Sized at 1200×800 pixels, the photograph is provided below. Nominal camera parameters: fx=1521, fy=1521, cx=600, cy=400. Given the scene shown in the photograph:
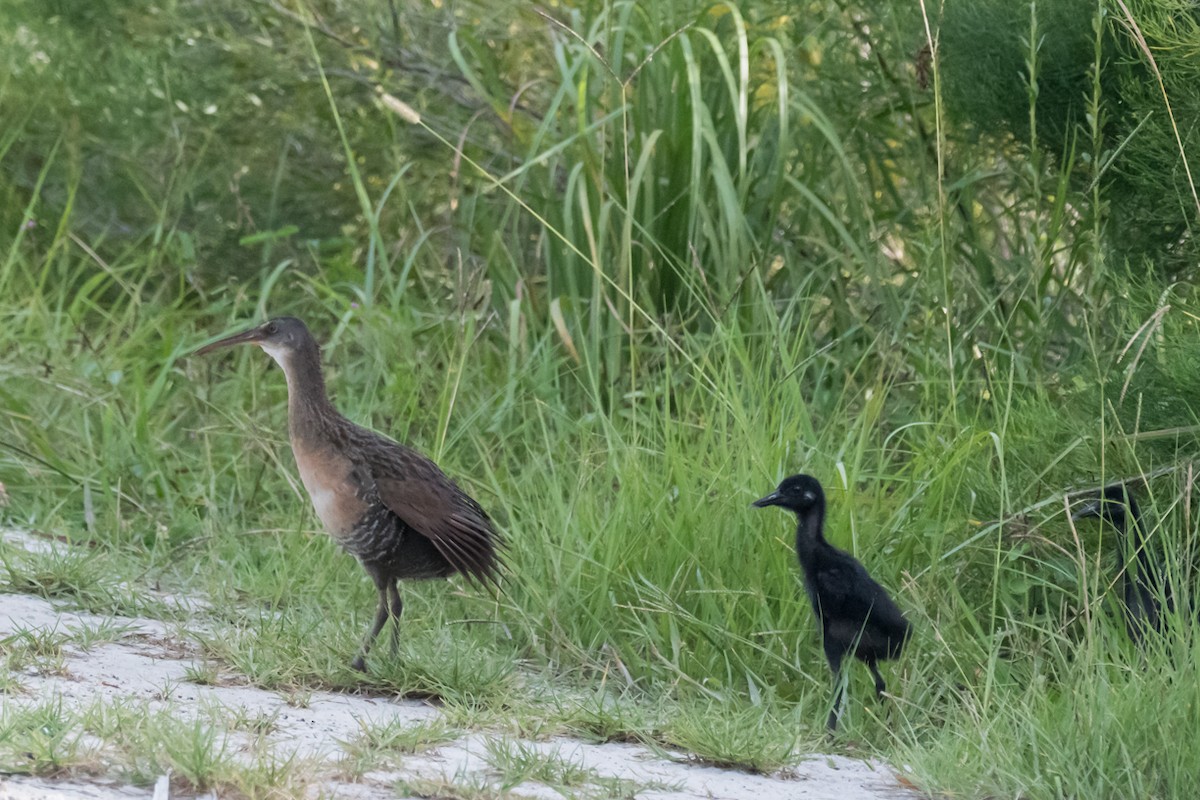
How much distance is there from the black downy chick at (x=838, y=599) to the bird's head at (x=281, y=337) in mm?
1394

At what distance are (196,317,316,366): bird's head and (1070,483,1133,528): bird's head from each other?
7.30ft

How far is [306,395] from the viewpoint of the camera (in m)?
4.29

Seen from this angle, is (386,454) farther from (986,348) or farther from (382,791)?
(986,348)

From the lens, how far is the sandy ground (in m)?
3.04

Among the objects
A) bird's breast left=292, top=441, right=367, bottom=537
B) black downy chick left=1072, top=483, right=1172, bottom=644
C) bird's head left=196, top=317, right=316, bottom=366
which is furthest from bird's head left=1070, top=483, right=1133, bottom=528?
bird's head left=196, top=317, right=316, bottom=366

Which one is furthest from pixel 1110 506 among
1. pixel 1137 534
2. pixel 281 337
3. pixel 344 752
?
pixel 281 337

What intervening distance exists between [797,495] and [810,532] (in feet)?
0.38

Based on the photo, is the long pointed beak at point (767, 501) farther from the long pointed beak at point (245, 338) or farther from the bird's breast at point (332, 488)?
the long pointed beak at point (245, 338)

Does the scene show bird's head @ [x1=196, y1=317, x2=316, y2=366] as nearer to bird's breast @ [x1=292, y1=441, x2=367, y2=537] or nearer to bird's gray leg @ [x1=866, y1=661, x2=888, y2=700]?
bird's breast @ [x1=292, y1=441, x2=367, y2=537]

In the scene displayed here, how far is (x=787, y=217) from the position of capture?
258 inches

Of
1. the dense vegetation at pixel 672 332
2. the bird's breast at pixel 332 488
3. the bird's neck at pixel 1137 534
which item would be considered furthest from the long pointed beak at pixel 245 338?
the bird's neck at pixel 1137 534

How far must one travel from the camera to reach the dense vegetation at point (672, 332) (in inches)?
165

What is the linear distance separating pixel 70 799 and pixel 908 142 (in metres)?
4.50

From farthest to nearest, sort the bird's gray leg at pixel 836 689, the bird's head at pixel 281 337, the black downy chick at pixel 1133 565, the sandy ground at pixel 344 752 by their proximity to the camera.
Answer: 1. the bird's head at pixel 281 337
2. the black downy chick at pixel 1133 565
3. the bird's gray leg at pixel 836 689
4. the sandy ground at pixel 344 752
